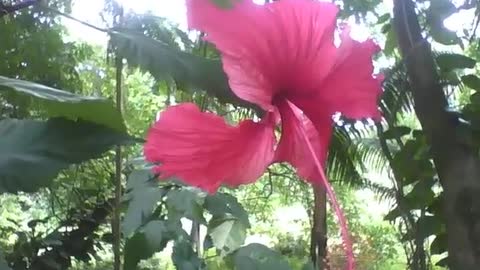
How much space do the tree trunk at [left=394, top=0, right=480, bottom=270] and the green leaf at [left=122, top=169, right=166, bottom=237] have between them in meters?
0.29

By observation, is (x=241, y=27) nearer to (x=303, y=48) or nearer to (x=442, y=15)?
(x=303, y=48)

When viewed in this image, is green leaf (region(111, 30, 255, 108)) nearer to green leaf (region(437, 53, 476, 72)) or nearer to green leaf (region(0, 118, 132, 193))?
green leaf (region(0, 118, 132, 193))

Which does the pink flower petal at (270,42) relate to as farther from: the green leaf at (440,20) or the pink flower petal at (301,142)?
the green leaf at (440,20)

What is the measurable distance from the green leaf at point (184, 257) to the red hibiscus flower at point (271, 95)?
0.38m

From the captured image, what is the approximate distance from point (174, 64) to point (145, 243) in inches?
9.6

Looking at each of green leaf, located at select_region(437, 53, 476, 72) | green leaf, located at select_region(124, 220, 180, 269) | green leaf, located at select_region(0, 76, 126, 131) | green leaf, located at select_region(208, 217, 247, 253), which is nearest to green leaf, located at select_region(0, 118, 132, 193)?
green leaf, located at select_region(0, 76, 126, 131)

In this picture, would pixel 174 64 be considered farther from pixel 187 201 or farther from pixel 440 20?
pixel 440 20

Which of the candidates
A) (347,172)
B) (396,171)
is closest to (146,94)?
(347,172)

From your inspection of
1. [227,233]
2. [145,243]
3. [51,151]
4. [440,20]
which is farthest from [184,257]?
[440,20]

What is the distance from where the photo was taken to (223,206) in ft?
2.38

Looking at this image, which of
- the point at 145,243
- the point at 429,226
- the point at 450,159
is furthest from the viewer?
the point at 429,226

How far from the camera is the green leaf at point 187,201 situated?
0.68 m

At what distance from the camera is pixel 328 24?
25 centimetres

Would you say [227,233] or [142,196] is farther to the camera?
[227,233]
